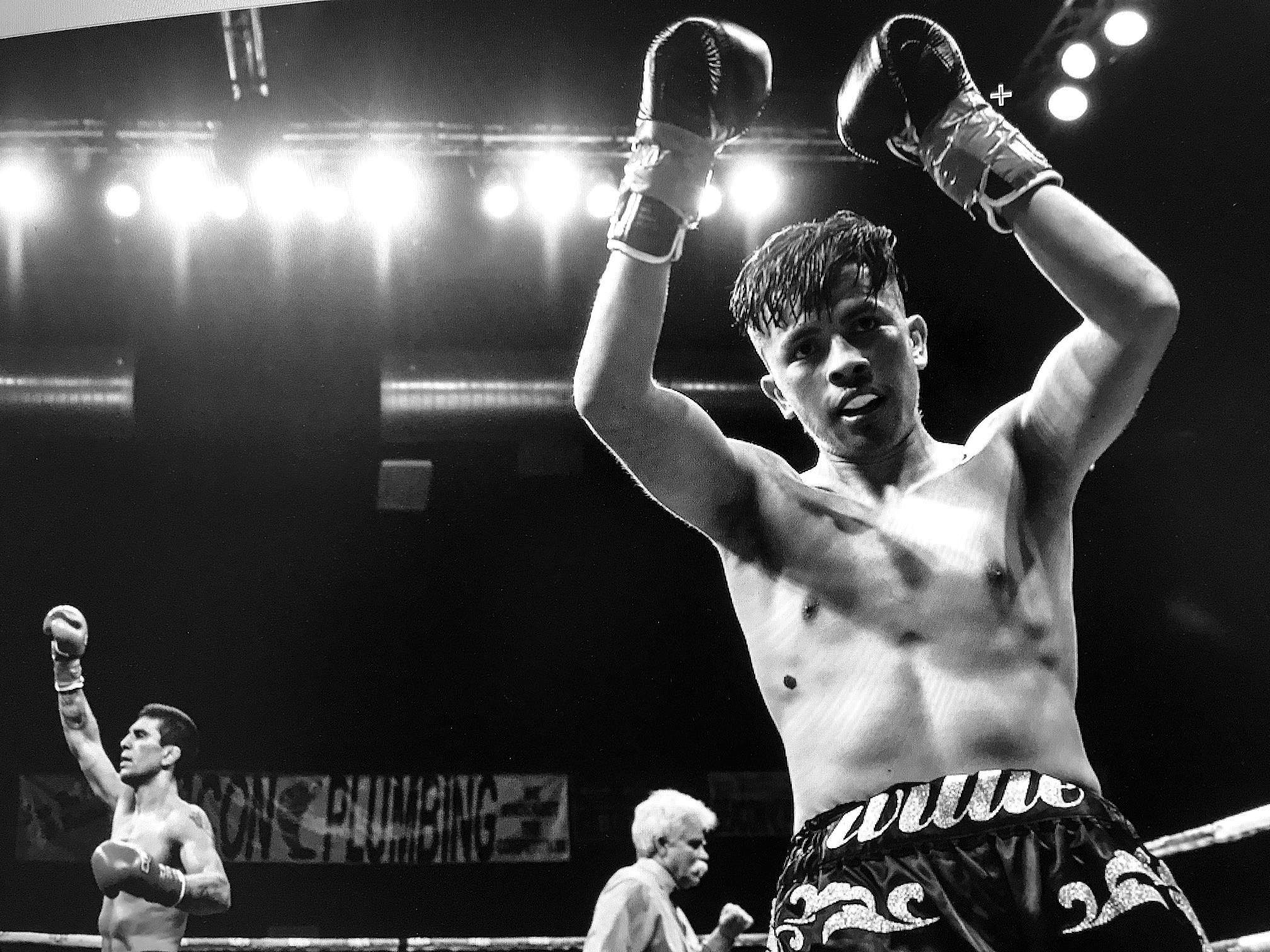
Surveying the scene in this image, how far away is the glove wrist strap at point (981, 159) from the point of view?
1120mm

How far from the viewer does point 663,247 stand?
3.66ft

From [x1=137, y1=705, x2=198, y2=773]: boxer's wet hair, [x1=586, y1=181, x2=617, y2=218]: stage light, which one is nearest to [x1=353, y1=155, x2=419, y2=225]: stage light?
[x1=586, y1=181, x2=617, y2=218]: stage light

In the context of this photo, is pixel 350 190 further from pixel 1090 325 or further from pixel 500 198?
pixel 1090 325

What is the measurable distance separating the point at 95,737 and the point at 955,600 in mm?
3984

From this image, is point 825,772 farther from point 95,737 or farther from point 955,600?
point 95,737

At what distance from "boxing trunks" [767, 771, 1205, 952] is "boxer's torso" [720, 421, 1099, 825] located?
0.03 metres

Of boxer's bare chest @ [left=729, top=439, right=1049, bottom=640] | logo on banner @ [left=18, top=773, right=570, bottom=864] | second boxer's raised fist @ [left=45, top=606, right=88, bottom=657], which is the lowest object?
boxer's bare chest @ [left=729, top=439, right=1049, bottom=640]

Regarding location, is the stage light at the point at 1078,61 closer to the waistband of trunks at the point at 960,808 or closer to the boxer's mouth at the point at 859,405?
the boxer's mouth at the point at 859,405

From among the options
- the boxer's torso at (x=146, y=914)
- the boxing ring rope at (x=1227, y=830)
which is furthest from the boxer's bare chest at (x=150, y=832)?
the boxing ring rope at (x=1227, y=830)

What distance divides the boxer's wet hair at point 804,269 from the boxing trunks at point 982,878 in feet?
1.67

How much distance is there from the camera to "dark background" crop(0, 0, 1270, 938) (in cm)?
330

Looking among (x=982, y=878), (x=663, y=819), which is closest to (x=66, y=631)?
(x=663, y=819)

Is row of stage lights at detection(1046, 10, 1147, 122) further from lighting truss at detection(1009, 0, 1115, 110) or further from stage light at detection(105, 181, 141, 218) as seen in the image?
stage light at detection(105, 181, 141, 218)

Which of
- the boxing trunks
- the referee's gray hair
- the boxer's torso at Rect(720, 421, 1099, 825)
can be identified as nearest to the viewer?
the boxing trunks
